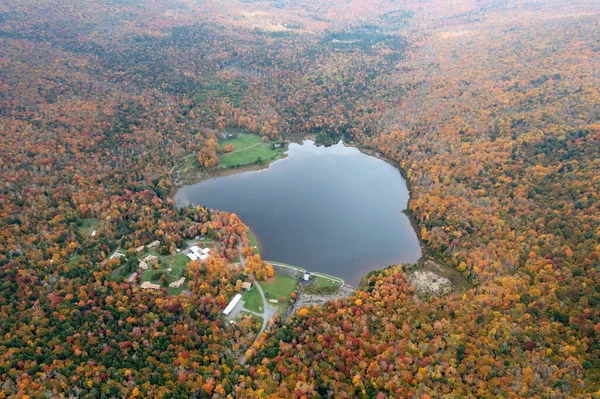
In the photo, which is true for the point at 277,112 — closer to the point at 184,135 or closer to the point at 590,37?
the point at 184,135

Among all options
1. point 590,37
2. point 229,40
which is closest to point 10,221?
point 229,40

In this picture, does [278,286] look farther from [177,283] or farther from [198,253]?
[177,283]

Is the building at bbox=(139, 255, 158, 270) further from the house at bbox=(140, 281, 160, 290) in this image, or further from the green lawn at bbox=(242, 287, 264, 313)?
the green lawn at bbox=(242, 287, 264, 313)

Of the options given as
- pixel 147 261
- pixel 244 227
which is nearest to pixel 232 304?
pixel 244 227

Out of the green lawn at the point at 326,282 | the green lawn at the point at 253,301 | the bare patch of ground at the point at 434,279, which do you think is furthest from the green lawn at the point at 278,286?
the bare patch of ground at the point at 434,279

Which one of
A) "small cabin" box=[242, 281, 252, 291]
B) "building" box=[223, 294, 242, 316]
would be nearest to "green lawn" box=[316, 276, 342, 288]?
"small cabin" box=[242, 281, 252, 291]
